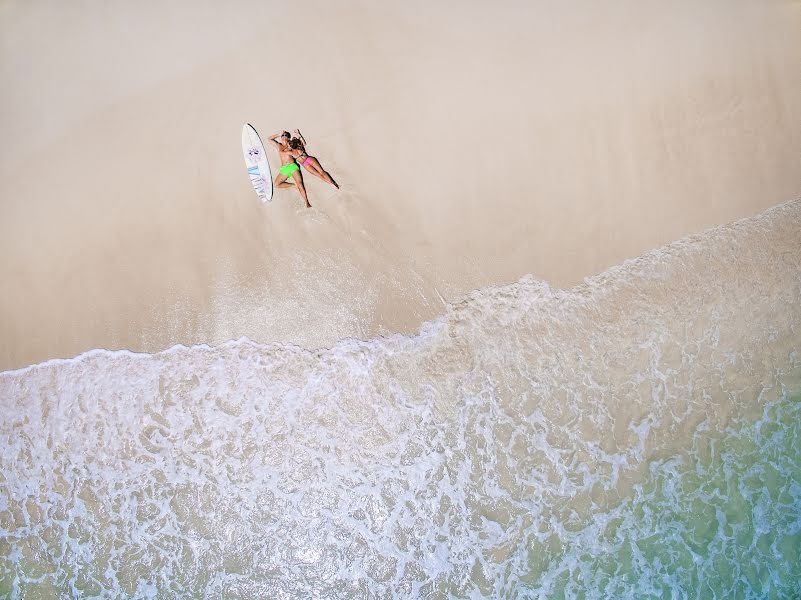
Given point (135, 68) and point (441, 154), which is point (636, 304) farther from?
point (135, 68)

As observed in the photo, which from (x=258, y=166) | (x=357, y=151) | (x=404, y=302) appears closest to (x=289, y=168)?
(x=258, y=166)

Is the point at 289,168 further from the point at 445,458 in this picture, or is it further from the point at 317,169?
the point at 445,458

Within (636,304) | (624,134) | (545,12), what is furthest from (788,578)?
(545,12)

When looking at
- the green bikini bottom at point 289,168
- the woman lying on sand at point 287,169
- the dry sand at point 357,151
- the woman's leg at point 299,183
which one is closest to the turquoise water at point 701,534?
the dry sand at point 357,151

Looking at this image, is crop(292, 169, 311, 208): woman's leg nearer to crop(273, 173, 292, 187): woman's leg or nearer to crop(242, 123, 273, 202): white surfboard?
crop(273, 173, 292, 187): woman's leg

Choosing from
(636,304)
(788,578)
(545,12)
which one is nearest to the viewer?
(788,578)
